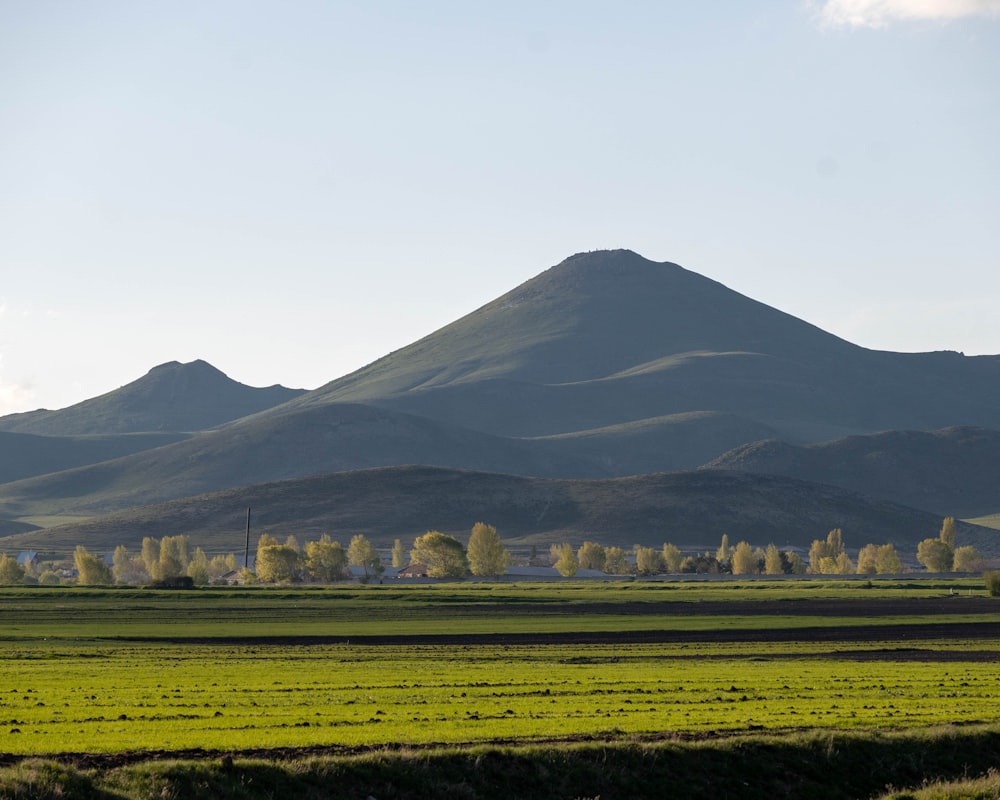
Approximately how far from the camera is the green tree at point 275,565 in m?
174

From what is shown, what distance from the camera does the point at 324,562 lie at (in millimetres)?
179625

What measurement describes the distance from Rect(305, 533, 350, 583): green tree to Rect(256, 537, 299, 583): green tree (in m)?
3.90

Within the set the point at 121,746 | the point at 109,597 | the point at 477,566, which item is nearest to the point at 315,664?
the point at 121,746

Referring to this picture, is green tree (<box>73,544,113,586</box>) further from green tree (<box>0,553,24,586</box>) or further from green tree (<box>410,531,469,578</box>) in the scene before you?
green tree (<box>410,531,469,578</box>)

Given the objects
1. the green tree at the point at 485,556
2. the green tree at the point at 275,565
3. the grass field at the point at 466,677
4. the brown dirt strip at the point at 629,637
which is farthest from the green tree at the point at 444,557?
the brown dirt strip at the point at 629,637

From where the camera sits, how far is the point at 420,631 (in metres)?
77.5

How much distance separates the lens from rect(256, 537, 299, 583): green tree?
174 m

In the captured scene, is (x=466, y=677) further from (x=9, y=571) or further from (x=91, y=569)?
(x=9, y=571)

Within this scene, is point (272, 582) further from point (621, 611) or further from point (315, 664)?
point (315, 664)

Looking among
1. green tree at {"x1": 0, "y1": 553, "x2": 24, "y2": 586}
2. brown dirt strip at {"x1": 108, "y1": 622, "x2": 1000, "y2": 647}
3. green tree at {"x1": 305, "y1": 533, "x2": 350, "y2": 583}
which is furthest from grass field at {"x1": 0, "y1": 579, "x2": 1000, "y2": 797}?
green tree at {"x1": 0, "y1": 553, "x2": 24, "y2": 586}

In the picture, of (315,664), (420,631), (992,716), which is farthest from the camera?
(420,631)

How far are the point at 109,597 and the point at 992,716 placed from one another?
313 feet

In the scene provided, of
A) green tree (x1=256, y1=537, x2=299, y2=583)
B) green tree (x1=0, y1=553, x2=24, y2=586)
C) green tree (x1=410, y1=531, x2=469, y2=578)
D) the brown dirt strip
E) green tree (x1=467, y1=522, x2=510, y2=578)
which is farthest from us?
green tree (x1=467, y1=522, x2=510, y2=578)

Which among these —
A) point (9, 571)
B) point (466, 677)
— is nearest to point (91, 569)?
point (9, 571)
